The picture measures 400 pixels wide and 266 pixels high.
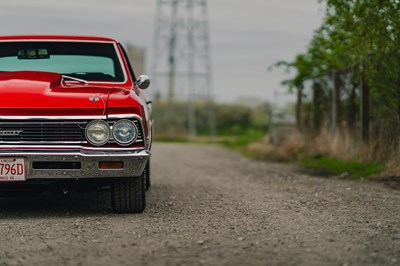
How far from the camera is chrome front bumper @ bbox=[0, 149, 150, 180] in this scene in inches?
279

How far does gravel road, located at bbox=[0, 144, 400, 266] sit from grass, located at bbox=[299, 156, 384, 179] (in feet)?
7.06

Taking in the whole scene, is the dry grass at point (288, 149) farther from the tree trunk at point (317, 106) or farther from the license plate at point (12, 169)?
the license plate at point (12, 169)

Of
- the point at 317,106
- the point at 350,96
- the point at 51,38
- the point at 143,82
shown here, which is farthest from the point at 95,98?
the point at 317,106

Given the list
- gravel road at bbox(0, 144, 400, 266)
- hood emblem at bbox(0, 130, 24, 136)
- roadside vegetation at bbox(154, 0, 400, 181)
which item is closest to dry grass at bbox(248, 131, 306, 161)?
roadside vegetation at bbox(154, 0, 400, 181)

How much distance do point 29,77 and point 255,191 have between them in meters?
3.50

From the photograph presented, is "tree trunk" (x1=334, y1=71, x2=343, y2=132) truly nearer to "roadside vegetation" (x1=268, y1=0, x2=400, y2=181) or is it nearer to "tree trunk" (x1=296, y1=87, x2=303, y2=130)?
"roadside vegetation" (x1=268, y1=0, x2=400, y2=181)

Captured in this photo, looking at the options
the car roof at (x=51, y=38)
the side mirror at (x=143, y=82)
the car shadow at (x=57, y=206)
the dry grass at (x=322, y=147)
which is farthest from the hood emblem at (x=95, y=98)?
the dry grass at (x=322, y=147)

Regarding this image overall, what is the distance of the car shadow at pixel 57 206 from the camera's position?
7.91 metres

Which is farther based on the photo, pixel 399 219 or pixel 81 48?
pixel 81 48

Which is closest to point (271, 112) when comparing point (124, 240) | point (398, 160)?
point (398, 160)

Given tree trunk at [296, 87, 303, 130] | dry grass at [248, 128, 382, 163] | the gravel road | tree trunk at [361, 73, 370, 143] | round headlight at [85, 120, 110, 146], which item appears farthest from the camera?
tree trunk at [296, 87, 303, 130]

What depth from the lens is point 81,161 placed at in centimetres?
713

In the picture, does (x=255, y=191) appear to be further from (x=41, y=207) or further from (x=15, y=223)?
(x=15, y=223)

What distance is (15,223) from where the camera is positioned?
23.7 ft
